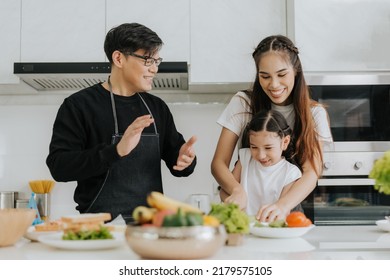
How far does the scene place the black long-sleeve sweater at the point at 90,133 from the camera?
5.17 feet

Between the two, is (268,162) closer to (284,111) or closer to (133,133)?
(284,111)

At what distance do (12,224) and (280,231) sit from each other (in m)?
0.58

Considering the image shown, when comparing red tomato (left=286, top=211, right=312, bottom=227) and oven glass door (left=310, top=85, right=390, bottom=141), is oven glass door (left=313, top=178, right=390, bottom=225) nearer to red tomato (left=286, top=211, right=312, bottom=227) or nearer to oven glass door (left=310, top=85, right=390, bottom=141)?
oven glass door (left=310, top=85, right=390, bottom=141)

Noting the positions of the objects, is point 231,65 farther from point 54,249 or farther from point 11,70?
point 54,249

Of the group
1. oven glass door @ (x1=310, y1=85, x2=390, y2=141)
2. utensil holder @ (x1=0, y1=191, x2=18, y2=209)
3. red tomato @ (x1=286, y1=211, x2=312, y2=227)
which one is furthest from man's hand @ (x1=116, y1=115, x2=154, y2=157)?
utensil holder @ (x1=0, y1=191, x2=18, y2=209)

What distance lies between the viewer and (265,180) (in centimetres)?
176

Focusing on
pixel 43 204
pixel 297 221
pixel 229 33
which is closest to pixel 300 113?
pixel 297 221

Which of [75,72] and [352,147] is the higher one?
[75,72]

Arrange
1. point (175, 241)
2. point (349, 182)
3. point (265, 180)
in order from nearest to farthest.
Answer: point (175, 241) → point (265, 180) → point (349, 182)

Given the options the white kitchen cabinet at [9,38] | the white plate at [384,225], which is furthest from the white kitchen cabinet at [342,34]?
the white kitchen cabinet at [9,38]

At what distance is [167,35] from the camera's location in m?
2.56

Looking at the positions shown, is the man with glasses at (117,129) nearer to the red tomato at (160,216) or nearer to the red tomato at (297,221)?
the red tomato at (297,221)

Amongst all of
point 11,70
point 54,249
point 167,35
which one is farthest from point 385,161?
point 11,70

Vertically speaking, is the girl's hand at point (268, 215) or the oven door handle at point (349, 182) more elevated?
the oven door handle at point (349, 182)
